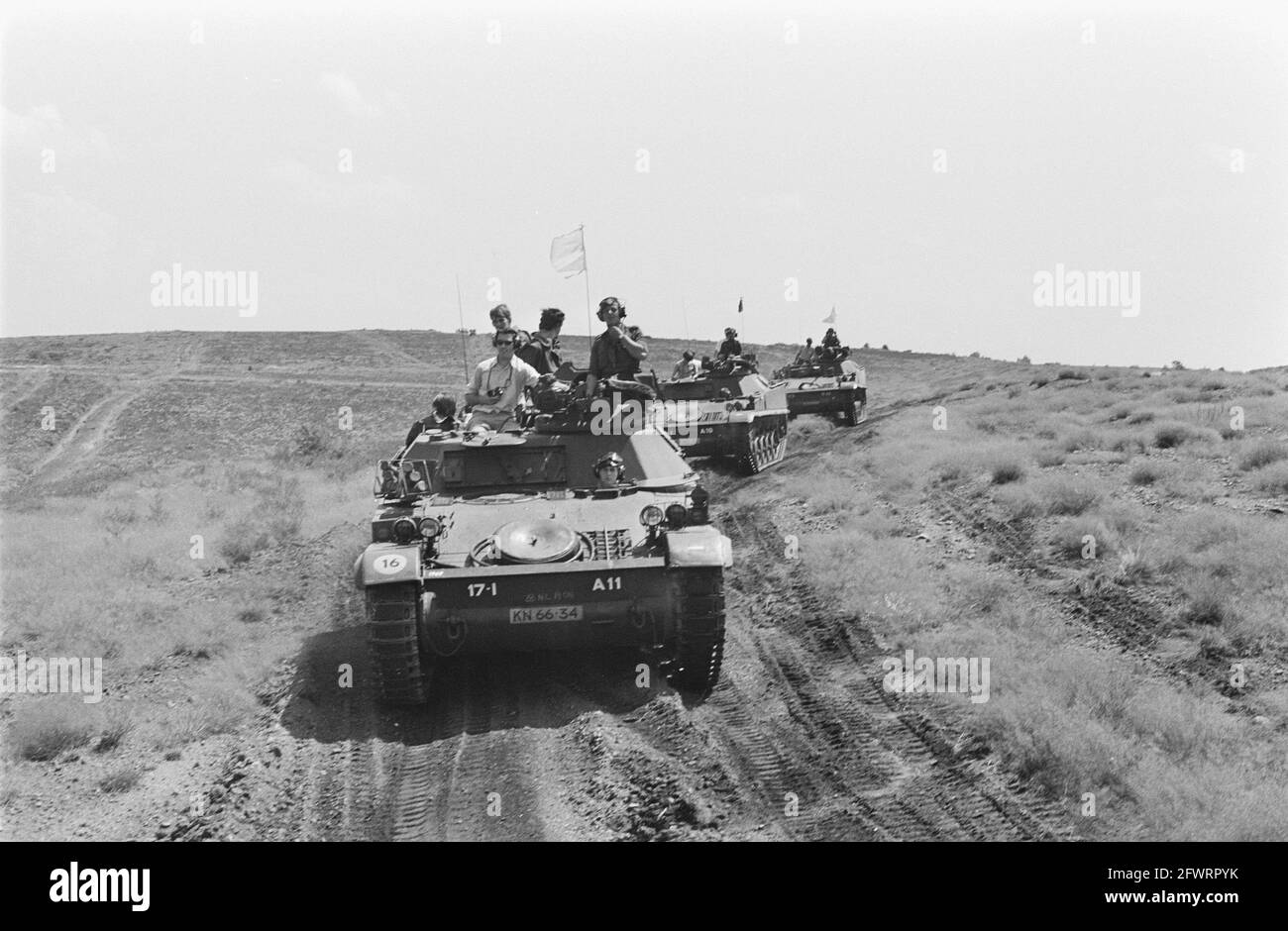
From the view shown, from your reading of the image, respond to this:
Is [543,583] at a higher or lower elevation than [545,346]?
lower

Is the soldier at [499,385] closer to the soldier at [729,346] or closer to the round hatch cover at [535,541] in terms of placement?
the round hatch cover at [535,541]

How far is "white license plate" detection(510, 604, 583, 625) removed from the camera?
27.3 ft

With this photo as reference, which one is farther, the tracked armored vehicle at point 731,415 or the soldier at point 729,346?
the soldier at point 729,346

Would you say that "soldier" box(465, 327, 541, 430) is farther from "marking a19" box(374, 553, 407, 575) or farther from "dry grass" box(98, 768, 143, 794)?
"dry grass" box(98, 768, 143, 794)

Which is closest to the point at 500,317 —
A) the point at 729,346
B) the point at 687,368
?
the point at 687,368

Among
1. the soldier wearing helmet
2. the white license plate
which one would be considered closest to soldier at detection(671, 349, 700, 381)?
the soldier wearing helmet

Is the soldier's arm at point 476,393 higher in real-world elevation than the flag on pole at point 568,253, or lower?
lower

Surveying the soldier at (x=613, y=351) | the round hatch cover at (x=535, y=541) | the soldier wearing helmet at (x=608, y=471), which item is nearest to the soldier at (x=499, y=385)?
the soldier at (x=613, y=351)

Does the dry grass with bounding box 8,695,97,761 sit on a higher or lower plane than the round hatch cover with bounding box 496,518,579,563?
lower

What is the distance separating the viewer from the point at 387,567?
316 inches

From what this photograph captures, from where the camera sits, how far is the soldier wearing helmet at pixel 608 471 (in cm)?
977

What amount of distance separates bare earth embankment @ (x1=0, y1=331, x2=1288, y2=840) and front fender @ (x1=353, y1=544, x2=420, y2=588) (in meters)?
1.08

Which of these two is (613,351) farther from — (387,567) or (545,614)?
(387,567)

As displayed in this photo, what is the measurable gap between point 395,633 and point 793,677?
3156mm
